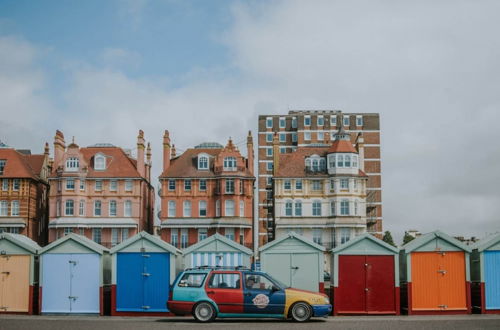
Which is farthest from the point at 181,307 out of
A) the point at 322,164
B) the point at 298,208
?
the point at 322,164

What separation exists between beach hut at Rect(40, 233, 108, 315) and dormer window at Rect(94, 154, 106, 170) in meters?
37.3

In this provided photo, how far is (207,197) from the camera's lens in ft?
218

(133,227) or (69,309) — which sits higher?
(133,227)

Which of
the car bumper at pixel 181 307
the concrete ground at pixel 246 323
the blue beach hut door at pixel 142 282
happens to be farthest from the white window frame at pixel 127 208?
the car bumper at pixel 181 307

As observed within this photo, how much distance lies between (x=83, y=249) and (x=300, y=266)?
31.6 feet

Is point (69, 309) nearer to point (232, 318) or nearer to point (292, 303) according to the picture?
point (232, 318)

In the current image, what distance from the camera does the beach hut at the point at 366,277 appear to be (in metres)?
29.0

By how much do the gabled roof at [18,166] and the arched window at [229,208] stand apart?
63.6 feet

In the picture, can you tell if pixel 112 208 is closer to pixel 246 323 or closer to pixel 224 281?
pixel 224 281

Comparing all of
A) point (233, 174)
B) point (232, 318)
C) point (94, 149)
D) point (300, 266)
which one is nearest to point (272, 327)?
point (232, 318)

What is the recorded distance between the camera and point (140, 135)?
2638 inches

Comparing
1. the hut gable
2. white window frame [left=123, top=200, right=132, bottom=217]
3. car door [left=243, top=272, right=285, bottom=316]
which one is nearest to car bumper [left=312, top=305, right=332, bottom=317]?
car door [left=243, top=272, right=285, bottom=316]

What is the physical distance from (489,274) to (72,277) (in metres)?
18.3

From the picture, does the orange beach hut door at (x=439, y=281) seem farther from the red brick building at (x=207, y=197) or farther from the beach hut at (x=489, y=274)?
the red brick building at (x=207, y=197)
